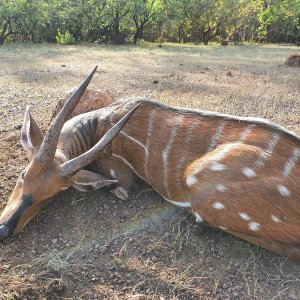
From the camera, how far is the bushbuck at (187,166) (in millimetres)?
3082

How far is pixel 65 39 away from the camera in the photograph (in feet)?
56.9

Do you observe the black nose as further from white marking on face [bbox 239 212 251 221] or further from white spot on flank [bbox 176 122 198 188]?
white marking on face [bbox 239 212 251 221]

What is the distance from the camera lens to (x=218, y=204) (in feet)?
10.5

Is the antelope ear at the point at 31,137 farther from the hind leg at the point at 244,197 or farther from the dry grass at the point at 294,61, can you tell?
the dry grass at the point at 294,61

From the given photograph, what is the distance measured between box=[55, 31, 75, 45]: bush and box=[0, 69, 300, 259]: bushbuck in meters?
14.1

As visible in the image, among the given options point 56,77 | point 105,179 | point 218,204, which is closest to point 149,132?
point 105,179

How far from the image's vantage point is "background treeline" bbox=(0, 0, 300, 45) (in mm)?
17422

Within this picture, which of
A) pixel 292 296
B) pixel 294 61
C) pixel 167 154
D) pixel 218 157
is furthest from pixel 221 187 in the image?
pixel 294 61

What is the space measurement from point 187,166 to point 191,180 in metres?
0.19

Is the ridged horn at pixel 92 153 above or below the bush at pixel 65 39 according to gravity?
above

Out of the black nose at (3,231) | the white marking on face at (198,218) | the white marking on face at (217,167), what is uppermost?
the white marking on face at (217,167)

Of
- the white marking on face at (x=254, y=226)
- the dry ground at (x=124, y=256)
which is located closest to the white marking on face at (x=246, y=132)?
Answer: the white marking on face at (x=254, y=226)

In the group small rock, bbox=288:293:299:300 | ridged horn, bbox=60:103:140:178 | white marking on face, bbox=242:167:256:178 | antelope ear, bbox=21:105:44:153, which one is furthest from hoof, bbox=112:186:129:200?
small rock, bbox=288:293:299:300

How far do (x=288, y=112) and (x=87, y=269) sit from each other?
13.9ft
